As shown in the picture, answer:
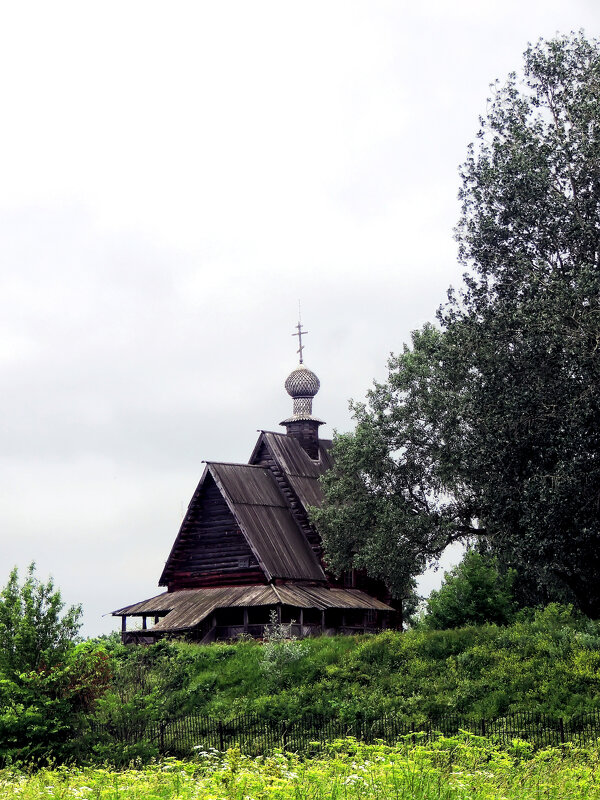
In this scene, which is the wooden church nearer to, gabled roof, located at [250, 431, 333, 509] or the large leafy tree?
gabled roof, located at [250, 431, 333, 509]

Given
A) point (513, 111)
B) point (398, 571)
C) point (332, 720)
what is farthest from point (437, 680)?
point (513, 111)

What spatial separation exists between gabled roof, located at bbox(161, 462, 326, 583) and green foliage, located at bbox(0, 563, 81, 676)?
68.2 ft

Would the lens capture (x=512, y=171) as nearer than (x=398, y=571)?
Yes

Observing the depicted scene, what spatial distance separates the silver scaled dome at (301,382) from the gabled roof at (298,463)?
9.81 ft

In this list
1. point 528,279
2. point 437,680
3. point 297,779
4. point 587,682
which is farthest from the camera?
point 528,279

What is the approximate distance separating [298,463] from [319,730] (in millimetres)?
25048

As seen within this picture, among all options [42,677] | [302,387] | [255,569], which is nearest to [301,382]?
[302,387]

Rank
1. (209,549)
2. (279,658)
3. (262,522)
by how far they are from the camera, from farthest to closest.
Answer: (209,549)
(262,522)
(279,658)

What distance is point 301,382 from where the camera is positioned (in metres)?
56.8

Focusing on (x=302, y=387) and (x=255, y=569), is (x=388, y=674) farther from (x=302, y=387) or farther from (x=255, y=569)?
(x=302, y=387)

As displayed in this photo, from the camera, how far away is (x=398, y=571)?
42.1 metres

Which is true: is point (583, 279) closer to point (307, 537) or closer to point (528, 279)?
point (528, 279)

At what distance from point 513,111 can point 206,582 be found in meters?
25.2

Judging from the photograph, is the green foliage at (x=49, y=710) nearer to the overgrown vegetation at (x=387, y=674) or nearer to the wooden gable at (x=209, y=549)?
the overgrown vegetation at (x=387, y=674)
